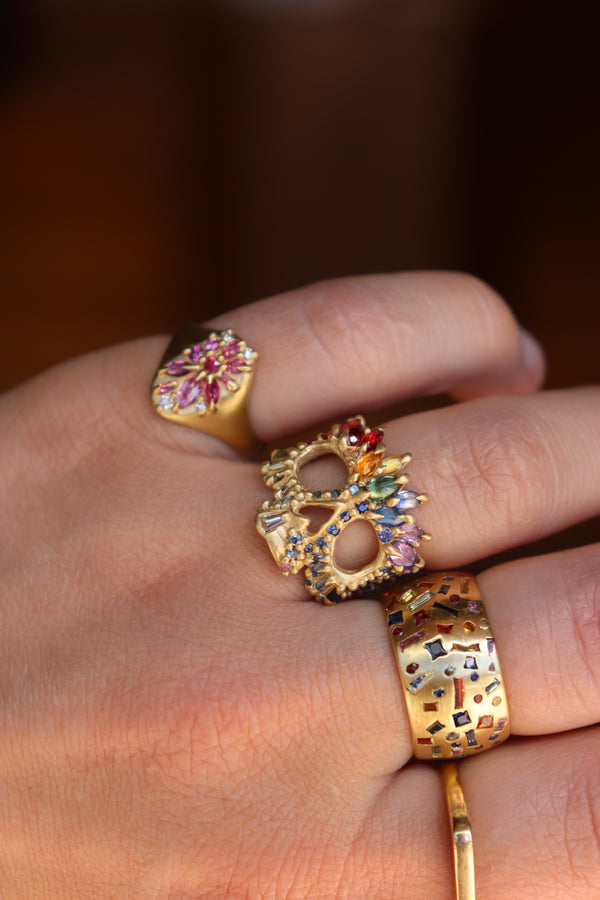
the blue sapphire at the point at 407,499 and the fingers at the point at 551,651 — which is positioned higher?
the blue sapphire at the point at 407,499

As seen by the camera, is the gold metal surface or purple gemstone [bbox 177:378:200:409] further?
purple gemstone [bbox 177:378:200:409]

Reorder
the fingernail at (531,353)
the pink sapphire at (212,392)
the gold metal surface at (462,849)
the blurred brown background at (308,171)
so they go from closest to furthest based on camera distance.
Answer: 1. the gold metal surface at (462,849)
2. the pink sapphire at (212,392)
3. the fingernail at (531,353)
4. the blurred brown background at (308,171)

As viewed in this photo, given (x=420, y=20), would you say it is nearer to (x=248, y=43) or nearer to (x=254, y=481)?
(x=248, y=43)

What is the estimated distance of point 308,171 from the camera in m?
2.45

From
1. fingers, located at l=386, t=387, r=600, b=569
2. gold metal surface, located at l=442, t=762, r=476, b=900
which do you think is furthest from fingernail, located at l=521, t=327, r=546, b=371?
gold metal surface, located at l=442, t=762, r=476, b=900

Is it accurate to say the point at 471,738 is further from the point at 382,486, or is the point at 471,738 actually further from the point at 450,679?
the point at 382,486

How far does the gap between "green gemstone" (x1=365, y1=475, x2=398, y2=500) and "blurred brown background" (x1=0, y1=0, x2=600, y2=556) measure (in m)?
1.37

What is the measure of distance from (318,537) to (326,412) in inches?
8.2

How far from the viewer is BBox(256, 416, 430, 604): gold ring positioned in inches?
31.1

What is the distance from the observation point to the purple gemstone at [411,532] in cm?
79

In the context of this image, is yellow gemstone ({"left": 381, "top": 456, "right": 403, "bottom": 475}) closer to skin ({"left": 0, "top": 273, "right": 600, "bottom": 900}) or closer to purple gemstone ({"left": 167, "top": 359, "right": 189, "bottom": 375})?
skin ({"left": 0, "top": 273, "right": 600, "bottom": 900})

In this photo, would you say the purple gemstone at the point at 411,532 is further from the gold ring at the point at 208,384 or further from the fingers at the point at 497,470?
the gold ring at the point at 208,384

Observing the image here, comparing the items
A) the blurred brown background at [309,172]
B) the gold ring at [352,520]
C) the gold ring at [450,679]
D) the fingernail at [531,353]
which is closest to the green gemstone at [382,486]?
the gold ring at [352,520]

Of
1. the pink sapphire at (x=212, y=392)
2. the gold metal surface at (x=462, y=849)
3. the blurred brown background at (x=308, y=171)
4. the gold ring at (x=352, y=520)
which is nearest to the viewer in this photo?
the gold metal surface at (x=462, y=849)
